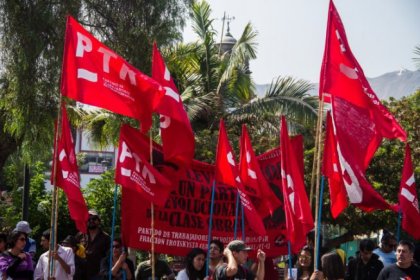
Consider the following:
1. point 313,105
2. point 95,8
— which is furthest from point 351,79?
point 313,105

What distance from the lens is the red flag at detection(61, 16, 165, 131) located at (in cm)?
1063

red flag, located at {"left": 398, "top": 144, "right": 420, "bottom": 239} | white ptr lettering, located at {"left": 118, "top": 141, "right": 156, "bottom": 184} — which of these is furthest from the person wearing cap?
red flag, located at {"left": 398, "top": 144, "right": 420, "bottom": 239}

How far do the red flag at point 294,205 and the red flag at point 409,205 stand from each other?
2.43m

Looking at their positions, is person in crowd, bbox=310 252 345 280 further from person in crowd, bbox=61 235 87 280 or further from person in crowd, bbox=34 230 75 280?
person in crowd, bbox=61 235 87 280

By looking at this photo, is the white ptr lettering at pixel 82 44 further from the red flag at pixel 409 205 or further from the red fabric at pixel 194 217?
the red flag at pixel 409 205

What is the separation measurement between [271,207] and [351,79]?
2577 millimetres

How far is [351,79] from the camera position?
1100 centimetres

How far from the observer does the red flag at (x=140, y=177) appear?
11.0 meters

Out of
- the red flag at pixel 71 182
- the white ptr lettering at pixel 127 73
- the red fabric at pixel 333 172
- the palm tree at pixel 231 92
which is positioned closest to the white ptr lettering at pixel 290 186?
the red fabric at pixel 333 172

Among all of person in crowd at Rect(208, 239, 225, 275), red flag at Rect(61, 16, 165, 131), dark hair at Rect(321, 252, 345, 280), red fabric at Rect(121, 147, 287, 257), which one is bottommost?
dark hair at Rect(321, 252, 345, 280)

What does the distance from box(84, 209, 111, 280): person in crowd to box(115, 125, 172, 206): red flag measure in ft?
5.17

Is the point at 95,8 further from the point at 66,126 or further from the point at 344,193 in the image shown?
the point at 344,193

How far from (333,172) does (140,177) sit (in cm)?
223

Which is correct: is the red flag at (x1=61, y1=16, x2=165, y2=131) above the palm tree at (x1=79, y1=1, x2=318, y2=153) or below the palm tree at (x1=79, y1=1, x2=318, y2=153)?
below
